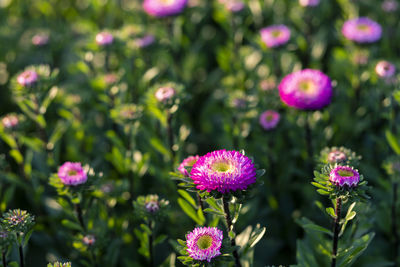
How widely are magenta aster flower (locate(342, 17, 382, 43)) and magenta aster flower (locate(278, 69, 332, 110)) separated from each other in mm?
635

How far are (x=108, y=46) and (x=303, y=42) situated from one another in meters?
1.53

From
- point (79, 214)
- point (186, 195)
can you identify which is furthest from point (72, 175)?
point (186, 195)

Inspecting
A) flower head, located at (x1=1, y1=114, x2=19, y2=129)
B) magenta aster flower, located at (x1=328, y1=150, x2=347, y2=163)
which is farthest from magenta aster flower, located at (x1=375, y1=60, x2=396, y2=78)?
flower head, located at (x1=1, y1=114, x2=19, y2=129)

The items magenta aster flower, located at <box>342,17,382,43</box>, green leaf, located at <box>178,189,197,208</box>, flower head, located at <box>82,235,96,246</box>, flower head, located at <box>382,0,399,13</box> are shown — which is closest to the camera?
green leaf, located at <box>178,189,197,208</box>

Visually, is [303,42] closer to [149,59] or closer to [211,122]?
[211,122]

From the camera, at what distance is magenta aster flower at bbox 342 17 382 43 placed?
2.87 metres

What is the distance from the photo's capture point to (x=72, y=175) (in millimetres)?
2012

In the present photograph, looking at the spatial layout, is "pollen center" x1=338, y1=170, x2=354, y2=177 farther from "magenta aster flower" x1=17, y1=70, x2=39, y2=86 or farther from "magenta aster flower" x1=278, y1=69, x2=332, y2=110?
"magenta aster flower" x1=17, y1=70, x2=39, y2=86

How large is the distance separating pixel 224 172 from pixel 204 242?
0.27 m

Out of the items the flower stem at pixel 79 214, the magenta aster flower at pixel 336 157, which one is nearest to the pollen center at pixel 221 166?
the magenta aster flower at pixel 336 157

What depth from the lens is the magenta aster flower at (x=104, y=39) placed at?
2.90 m

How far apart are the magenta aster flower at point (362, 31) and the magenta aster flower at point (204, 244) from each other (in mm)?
1921

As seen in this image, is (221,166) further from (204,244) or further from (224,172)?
(204,244)

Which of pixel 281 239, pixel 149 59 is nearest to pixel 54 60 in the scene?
pixel 149 59
